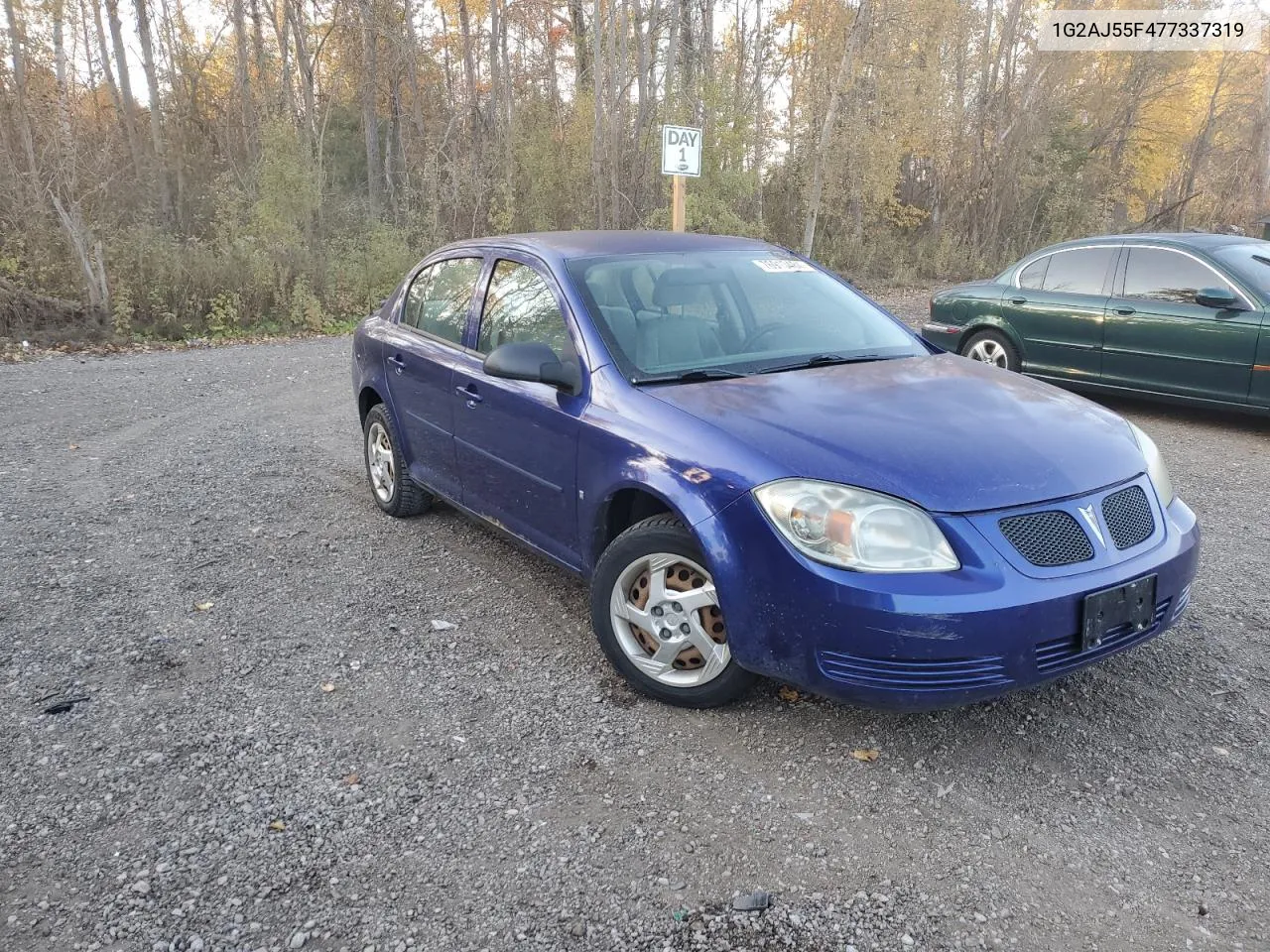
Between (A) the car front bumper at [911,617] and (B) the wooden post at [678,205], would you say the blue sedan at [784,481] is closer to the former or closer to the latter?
(A) the car front bumper at [911,617]

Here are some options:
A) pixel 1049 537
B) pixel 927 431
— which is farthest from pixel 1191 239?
pixel 1049 537

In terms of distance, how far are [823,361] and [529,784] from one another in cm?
203

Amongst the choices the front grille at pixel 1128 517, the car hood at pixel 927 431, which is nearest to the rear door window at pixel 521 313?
the car hood at pixel 927 431

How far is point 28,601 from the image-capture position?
4.29m

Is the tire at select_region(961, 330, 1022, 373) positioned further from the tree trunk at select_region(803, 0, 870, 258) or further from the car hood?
the tree trunk at select_region(803, 0, 870, 258)

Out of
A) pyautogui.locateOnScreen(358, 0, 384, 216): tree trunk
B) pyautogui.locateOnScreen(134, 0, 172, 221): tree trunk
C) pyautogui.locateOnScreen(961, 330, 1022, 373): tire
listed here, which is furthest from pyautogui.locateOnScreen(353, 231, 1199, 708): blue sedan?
pyautogui.locateOnScreen(358, 0, 384, 216): tree trunk

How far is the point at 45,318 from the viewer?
12461 millimetres

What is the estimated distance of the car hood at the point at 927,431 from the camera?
2.83 meters

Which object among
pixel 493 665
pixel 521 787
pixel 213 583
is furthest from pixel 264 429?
pixel 521 787

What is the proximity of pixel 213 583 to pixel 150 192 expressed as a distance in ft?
51.7

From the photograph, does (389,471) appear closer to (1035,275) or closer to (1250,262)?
(1035,275)

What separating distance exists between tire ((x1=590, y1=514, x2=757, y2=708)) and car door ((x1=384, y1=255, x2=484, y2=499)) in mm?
1478

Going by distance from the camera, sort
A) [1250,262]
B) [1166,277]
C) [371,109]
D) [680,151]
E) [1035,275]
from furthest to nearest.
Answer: [371,109] < [680,151] < [1035,275] < [1166,277] < [1250,262]

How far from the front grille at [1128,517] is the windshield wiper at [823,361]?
1185 millimetres
